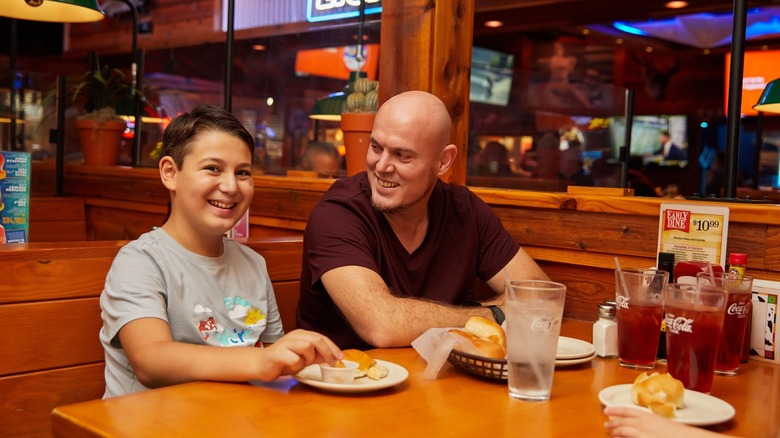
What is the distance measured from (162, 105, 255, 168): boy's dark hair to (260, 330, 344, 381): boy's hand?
733mm

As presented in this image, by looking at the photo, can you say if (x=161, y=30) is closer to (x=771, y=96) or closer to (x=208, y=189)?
(x=771, y=96)

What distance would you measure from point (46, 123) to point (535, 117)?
4.24 metres

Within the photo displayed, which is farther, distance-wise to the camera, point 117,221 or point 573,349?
point 117,221

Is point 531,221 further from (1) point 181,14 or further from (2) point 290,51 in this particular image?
(1) point 181,14

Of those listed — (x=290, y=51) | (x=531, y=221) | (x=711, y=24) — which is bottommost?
(x=531, y=221)

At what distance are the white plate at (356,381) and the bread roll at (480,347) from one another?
13cm

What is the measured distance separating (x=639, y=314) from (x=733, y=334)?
9.6 inches

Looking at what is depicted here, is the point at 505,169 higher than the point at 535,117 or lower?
lower

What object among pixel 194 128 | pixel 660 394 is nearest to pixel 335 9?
pixel 194 128

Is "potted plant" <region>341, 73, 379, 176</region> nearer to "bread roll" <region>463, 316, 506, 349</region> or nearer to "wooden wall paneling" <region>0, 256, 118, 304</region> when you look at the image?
"wooden wall paneling" <region>0, 256, 118, 304</region>

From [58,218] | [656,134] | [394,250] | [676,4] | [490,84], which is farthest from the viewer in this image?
[656,134]

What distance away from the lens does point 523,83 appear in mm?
7625

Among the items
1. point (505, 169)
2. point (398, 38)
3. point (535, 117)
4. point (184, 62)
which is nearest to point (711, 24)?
point (535, 117)

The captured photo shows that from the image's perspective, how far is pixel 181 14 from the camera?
31.3ft
